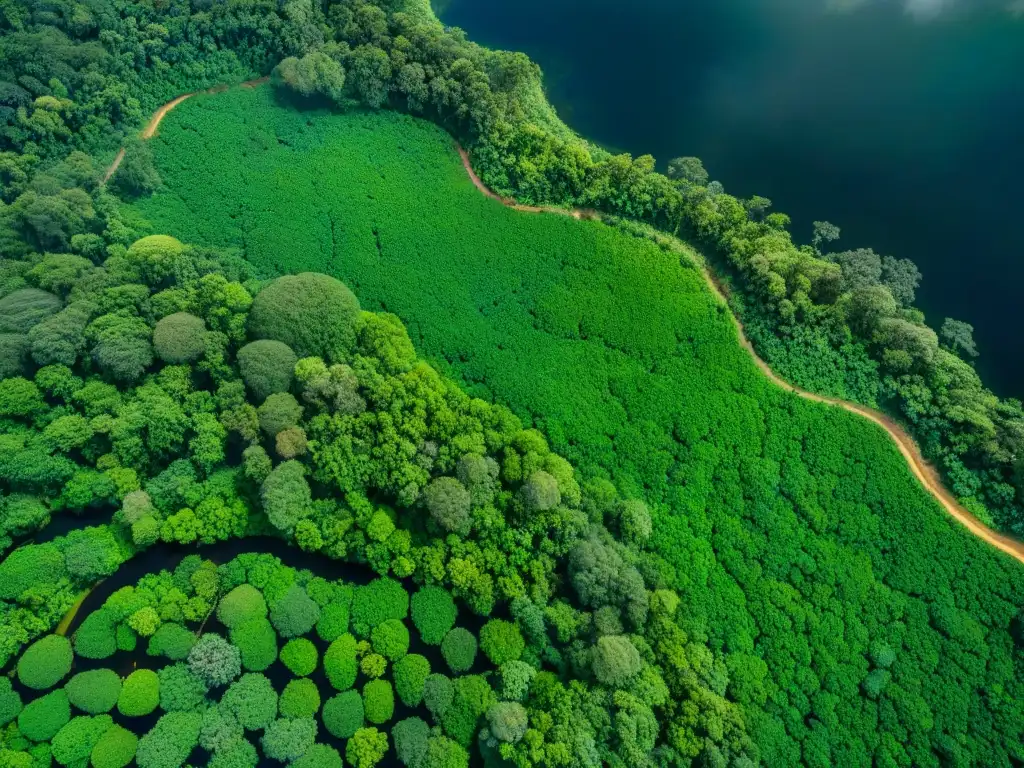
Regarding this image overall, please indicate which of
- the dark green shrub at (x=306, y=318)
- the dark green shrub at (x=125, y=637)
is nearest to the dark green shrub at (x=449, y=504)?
the dark green shrub at (x=306, y=318)

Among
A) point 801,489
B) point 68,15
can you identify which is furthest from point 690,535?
point 68,15

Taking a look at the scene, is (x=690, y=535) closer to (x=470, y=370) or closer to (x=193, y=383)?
(x=470, y=370)

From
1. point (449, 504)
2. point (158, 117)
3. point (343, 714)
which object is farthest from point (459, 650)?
point (158, 117)

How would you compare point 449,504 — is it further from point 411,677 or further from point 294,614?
point 294,614

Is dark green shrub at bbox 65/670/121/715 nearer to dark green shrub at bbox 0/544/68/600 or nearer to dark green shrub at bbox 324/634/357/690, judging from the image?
dark green shrub at bbox 0/544/68/600

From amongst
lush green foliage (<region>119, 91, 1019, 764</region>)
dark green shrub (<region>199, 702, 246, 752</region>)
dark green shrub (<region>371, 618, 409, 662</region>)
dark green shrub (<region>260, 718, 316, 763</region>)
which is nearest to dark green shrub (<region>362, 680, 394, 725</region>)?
dark green shrub (<region>371, 618, 409, 662</region>)

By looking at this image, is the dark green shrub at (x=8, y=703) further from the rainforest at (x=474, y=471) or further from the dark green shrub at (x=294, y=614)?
the dark green shrub at (x=294, y=614)
